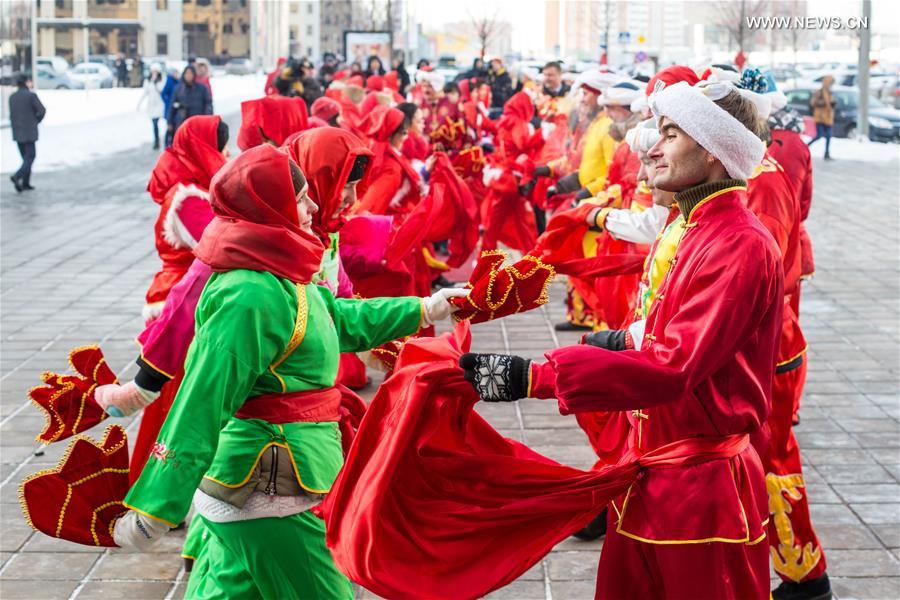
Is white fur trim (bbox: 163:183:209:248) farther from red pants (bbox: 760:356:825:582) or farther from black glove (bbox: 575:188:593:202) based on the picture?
black glove (bbox: 575:188:593:202)

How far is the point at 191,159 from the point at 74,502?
9.22 feet

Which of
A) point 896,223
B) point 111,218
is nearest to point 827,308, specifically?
point 896,223

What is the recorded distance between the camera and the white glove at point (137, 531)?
11.0ft

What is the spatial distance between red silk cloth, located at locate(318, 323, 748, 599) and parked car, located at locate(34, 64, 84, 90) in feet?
167

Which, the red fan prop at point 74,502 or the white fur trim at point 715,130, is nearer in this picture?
the white fur trim at point 715,130

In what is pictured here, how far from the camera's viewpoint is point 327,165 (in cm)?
502

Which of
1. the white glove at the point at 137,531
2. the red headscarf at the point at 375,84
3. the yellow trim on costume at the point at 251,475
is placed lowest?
the white glove at the point at 137,531

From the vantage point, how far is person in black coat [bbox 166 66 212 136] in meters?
22.9

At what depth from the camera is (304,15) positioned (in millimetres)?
129375

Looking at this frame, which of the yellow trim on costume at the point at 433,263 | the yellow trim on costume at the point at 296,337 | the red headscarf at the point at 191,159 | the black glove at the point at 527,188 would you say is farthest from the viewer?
the black glove at the point at 527,188

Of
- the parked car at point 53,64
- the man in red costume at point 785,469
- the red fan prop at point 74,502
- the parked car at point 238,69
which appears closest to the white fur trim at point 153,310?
the red fan prop at point 74,502

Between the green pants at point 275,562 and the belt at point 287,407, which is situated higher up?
the belt at point 287,407

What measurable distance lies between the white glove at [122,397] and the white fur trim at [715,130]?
183 cm

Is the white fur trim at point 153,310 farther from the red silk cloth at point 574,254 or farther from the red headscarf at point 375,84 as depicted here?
the red headscarf at point 375,84
